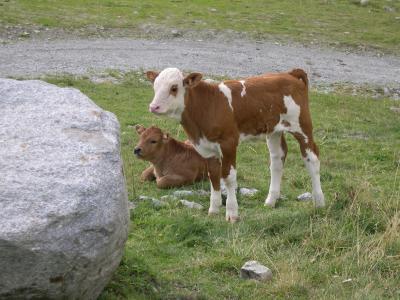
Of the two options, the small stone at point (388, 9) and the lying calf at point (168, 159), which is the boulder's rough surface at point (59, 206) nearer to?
the lying calf at point (168, 159)

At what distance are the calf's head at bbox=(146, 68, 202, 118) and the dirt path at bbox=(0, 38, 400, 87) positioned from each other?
10.7 meters

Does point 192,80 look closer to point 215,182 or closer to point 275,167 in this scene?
point 215,182

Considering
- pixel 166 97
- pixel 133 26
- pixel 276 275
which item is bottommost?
pixel 133 26

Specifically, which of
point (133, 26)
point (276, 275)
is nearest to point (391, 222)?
point (276, 275)

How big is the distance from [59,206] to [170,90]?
4099 millimetres

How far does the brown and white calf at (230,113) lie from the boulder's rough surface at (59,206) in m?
2.89

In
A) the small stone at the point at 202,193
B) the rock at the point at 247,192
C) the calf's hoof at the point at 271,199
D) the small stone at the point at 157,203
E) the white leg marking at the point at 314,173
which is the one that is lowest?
the small stone at the point at 202,193

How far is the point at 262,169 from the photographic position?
13578 mm

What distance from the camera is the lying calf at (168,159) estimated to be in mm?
12445

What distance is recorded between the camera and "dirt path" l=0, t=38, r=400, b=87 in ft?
72.0

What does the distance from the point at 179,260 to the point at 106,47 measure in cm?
1778

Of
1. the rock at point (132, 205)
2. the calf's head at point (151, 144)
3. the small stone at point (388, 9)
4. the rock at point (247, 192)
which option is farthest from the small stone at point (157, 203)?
the small stone at point (388, 9)

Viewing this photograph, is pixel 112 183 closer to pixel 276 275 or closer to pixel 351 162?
pixel 276 275

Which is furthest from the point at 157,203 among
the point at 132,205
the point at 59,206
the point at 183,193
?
the point at 59,206
